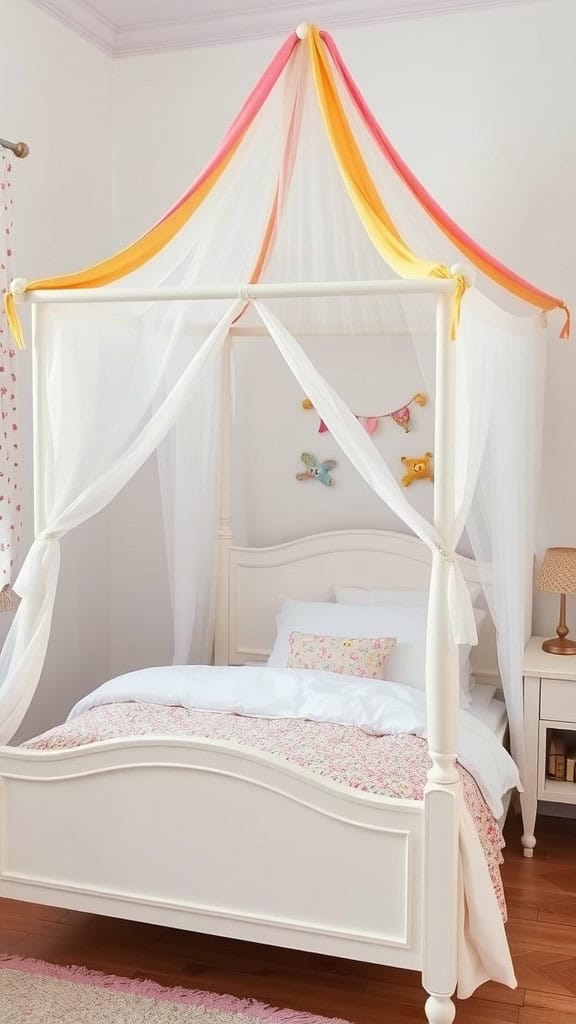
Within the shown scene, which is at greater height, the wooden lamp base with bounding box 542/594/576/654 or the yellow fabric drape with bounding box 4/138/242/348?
the yellow fabric drape with bounding box 4/138/242/348

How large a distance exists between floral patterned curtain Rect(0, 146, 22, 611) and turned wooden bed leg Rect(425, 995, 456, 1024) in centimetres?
198

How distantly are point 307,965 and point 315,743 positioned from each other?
2.11 ft

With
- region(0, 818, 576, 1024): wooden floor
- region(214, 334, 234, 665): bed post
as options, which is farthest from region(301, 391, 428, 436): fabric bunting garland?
region(0, 818, 576, 1024): wooden floor

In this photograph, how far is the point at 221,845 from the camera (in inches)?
109

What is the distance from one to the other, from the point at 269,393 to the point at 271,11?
1.62 metres

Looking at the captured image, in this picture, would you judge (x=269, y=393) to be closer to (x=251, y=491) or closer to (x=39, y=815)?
(x=251, y=491)

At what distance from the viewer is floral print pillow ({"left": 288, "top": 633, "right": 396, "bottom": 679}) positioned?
3.73 m

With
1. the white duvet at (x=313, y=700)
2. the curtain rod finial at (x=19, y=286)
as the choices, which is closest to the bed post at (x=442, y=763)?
the white duvet at (x=313, y=700)

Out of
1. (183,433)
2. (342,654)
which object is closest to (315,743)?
(342,654)

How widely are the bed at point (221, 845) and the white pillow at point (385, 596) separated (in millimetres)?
1079

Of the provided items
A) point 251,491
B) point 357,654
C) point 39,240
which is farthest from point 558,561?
point 39,240

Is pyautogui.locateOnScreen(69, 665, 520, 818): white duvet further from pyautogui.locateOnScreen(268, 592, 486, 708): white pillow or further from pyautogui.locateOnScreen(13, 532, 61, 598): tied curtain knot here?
pyautogui.locateOnScreen(13, 532, 61, 598): tied curtain knot

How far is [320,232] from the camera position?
3.42m

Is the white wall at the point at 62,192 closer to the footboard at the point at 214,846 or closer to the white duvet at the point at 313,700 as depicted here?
the white duvet at the point at 313,700
